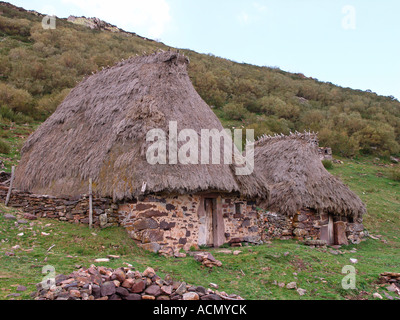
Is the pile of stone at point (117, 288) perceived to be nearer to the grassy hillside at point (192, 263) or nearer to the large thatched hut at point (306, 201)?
the grassy hillside at point (192, 263)

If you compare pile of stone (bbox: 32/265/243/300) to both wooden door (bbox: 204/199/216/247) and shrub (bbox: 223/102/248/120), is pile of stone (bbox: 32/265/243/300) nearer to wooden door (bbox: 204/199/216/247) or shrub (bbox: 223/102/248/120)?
A: wooden door (bbox: 204/199/216/247)

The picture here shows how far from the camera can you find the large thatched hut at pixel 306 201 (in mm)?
14422

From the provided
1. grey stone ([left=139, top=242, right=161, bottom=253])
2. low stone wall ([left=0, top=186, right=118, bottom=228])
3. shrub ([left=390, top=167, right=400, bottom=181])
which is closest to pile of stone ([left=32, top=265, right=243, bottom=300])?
grey stone ([left=139, top=242, right=161, bottom=253])

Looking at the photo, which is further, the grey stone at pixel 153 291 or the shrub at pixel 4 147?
the shrub at pixel 4 147

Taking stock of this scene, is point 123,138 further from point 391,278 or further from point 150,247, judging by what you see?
point 391,278

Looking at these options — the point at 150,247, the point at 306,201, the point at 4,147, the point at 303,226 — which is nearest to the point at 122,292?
the point at 150,247

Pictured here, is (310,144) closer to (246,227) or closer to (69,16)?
(246,227)

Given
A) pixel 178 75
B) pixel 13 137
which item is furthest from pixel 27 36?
pixel 178 75

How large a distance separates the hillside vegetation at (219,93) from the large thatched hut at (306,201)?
12.4 metres

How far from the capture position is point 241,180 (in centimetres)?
1212

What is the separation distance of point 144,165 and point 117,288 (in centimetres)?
472

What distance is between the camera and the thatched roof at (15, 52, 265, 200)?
10.4 meters

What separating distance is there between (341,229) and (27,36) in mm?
36511

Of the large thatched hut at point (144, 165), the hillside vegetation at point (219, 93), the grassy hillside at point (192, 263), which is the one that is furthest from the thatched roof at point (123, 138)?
the hillside vegetation at point (219, 93)
